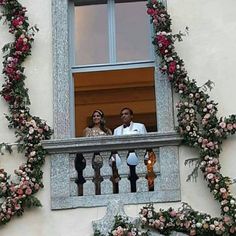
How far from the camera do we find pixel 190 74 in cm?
1098

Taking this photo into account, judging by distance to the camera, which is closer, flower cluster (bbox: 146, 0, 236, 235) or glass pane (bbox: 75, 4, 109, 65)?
flower cluster (bbox: 146, 0, 236, 235)

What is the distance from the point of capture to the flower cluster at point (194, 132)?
10133mm

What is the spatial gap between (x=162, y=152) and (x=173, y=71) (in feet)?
3.24

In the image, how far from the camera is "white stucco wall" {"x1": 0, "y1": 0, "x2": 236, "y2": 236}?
1045cm

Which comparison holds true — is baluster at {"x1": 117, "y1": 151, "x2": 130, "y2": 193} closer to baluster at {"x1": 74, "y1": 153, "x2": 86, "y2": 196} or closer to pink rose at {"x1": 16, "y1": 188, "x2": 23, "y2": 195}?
baluster at {"x1": 74, "y1": 153, "x2": 86, "y2": 196}

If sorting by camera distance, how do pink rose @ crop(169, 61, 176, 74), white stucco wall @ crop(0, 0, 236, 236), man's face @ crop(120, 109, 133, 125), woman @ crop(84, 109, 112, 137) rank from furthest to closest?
man's face @ crop(120, 109, 133, 125) < woman @ crop(84, 109, 112, 137) < pink rose @ crop(169, 61, 176, 74) < white stucco wall @ crop(0, 0, 236, 236)

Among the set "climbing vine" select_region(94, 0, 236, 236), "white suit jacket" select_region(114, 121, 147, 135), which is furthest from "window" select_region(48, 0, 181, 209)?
"white suit jacket" select_region(114, 121, 147, 135)

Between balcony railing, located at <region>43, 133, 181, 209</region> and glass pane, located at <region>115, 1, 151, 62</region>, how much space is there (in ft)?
4.75

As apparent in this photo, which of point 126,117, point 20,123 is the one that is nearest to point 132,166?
point 126,117

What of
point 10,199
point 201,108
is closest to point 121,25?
point 201,108

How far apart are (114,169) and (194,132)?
3.36ft

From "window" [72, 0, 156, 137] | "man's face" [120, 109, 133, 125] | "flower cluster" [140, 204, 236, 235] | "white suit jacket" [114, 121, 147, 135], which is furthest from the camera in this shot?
"window" [72, 0, 156, 137]

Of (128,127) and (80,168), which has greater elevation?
(128,127)

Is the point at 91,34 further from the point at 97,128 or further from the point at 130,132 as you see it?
Result: the point at 130,132
